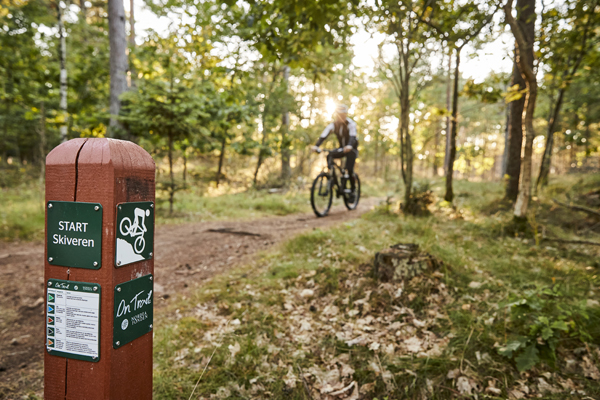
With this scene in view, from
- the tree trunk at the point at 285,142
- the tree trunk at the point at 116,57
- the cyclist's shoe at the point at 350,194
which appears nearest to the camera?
the cyclist's shoe at the point at 350,194

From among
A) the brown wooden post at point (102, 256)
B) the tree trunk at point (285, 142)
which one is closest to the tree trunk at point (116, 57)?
the tree trunk at point (285, 142)

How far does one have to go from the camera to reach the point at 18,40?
33.5 feet

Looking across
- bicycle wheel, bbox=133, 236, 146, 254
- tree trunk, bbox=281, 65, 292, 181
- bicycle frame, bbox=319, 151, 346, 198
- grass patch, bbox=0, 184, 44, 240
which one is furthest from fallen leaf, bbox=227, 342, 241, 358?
tree trunk, bbox=281, 65, 292, 181

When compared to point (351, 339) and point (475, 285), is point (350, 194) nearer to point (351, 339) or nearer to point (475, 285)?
point (475, 285)

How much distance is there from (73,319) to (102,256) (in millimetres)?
309

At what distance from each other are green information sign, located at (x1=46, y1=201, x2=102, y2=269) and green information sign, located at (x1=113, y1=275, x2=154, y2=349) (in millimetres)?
161

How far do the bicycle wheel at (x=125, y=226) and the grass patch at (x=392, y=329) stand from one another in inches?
71.7

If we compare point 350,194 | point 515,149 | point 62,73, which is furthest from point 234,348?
point 62,73

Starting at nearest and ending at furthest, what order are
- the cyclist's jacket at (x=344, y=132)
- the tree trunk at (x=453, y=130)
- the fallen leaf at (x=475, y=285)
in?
the fallen leaf at (x=475, y=285), the tree trunk at (x=453, y=130), the cyclist's jacket at (x=344, y=132)

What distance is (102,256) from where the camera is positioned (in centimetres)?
126

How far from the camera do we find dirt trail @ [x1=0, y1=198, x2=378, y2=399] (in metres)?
3.02

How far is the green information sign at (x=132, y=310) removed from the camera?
129 centimetres

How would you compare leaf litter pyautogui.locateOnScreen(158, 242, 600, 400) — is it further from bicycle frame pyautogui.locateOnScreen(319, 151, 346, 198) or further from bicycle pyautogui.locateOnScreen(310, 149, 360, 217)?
bicycle frame pyautogui.locateOnScreen(319, 151, 346, 198)

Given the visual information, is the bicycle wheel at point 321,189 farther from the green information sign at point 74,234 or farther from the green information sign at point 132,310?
the green information sign at point 74,234
